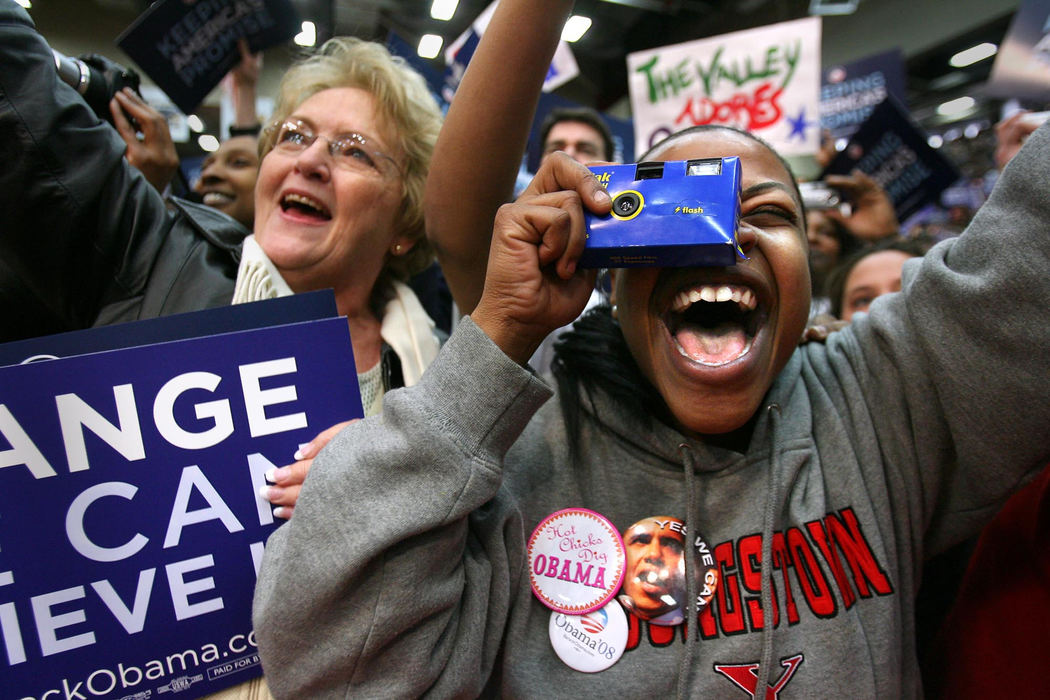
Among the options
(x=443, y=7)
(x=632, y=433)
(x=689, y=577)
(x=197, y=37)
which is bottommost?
(x=689, y=577)

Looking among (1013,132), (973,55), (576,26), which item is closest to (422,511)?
(1013,132)

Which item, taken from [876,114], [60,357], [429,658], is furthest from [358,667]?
[876,114]

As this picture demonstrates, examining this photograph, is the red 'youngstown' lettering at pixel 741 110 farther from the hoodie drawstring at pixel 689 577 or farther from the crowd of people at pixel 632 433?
the hoodie drawstring at pixel 689 577

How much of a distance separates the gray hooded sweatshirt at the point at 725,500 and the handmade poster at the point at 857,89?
2935mm

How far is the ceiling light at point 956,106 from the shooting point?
7.69 m

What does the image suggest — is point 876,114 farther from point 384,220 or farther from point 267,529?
point 267,529

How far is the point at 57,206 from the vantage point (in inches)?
44.4

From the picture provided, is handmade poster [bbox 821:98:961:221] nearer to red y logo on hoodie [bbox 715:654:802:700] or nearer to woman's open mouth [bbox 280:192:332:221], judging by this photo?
woman's open mouth [bbox 280:192:332:221]

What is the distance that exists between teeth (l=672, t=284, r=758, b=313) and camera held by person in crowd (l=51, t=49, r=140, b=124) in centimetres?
123

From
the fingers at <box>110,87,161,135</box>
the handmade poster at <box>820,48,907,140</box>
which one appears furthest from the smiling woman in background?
the handmade poster at <box>820,48,907,140</box>

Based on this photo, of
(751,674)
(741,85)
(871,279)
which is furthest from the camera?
(741,85)

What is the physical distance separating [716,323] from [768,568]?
411 mm

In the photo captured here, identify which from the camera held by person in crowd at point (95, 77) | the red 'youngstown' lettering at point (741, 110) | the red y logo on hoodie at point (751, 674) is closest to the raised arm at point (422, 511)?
the red y logo on hoodie at point (751, 674)

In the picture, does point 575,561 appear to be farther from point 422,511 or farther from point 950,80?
point 950,80
